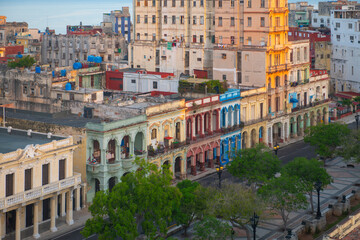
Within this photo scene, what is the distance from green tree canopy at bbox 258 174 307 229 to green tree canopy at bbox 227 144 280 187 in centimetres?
645

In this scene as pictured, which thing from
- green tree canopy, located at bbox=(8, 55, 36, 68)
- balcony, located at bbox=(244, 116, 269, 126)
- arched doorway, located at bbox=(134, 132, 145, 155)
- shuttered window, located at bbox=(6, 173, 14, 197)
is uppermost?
green tree canopy, located at bbox=(8, 55, 36, 68)

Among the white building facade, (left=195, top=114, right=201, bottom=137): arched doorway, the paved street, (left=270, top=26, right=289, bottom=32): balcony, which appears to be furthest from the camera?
(left=270, top=26, right=289, bottom=32): balcony

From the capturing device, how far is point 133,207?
64.9m

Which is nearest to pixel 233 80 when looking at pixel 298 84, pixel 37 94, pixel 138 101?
pixel 298 84

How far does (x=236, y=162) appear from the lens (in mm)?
82938

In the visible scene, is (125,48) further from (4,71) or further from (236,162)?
(236,162)

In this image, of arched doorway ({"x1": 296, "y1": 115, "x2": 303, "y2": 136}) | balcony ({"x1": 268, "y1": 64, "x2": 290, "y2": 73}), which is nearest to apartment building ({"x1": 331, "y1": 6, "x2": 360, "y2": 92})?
arched doorway ({"x1": 296, "y1": 115, "x2": 303, "y2": 136})

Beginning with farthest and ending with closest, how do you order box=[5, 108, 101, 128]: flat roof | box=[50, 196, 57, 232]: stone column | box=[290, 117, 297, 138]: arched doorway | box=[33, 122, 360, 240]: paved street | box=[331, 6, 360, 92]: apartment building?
box=[331, 6, 360, 92]: apartment building → box=[290, 117, 297, 138]: arched doorway → box=[5, 108, 101, 128]: flat roof → box=[33, 122, 360, 240]: paved street → box=[50, 196, 57, 232]: stone column

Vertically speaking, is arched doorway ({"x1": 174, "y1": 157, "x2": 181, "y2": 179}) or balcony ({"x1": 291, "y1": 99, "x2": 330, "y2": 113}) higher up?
balcony ({"x1": 291, "y1": 99, "x2": 330, "y2": 113})

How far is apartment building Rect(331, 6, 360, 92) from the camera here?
6270 inches

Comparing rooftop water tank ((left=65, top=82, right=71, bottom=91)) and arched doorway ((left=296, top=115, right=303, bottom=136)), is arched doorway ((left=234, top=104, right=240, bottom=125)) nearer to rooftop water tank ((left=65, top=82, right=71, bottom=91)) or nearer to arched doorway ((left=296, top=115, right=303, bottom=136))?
arched doorway ((left=296, top=115, right=303, bottom=136))

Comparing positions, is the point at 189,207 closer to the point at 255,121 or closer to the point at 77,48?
the point at 255,121

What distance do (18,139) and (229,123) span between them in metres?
35.2

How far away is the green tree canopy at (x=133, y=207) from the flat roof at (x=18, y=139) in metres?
13.3
